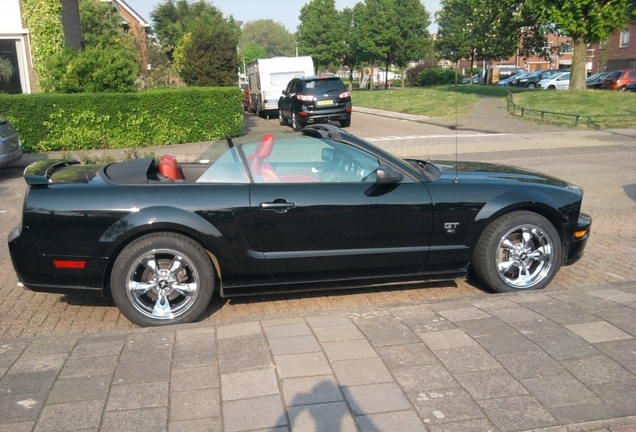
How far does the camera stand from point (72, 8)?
851 inches

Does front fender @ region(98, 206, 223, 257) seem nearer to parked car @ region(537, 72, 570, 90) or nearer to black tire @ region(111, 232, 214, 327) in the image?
black tire @ region(111, 232, 214, 327)

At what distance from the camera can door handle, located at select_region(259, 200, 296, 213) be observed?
15.0 ft

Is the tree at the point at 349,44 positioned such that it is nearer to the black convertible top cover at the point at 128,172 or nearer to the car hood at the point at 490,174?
the car hood at the point at 490,174

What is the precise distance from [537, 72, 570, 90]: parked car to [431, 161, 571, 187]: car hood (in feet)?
135

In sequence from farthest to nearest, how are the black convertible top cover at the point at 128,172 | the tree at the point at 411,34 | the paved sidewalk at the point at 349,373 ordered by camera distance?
the tree at the point at 411,34
the black convertible top cover at the point at 128,172
the paved sidewalk at the point at 349,373

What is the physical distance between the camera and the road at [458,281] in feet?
15.9

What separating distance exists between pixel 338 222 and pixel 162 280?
1.36 m

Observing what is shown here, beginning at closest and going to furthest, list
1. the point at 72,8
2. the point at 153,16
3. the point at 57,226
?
the point at 57,226 < the point at 72,8 < the point at 153,16

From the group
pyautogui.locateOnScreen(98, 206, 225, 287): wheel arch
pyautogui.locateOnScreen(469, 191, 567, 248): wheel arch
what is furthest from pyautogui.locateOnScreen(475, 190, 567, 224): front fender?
pyautogui.locateOnScreen(98, 206, 225, 287): wheel arch

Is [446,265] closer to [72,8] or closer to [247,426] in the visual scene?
[247,426]

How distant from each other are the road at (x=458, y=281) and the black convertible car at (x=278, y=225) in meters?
0.30

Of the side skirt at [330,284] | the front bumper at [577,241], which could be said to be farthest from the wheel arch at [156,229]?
the front bumper at [577,241]

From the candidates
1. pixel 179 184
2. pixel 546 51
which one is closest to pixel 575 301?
pixel 179 184

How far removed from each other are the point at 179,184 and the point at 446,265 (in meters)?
2.19
